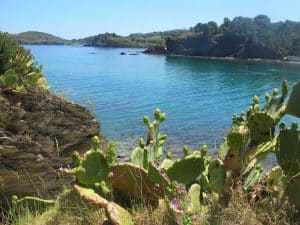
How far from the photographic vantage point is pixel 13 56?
12.0 meters

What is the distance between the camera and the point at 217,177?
452 centimetres

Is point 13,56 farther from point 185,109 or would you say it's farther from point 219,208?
point 185,109

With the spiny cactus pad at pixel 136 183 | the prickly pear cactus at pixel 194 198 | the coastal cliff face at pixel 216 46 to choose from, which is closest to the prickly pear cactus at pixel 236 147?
the prickly pear cactus at pixel 194 198

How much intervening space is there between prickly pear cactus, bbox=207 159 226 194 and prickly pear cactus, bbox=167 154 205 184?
0.56 feet

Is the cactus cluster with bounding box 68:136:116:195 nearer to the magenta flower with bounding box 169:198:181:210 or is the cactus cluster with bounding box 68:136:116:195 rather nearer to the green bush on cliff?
the magenta flower with bounding box 169:198:181:210

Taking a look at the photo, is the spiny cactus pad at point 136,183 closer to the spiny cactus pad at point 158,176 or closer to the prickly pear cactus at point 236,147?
the spiny cactus pad at point 158,176

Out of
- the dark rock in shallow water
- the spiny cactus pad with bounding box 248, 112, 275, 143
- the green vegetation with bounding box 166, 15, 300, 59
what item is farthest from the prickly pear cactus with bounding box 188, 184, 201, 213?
the dark rock in shallow water

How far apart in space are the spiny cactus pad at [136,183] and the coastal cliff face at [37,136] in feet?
9.05

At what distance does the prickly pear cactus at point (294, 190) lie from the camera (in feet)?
13.4

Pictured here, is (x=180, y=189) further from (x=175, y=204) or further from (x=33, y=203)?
(x=33, y=203)

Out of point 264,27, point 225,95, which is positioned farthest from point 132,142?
point 264,27

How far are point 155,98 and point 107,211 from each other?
33890 mm

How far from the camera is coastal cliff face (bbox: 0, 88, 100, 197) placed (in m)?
7.97

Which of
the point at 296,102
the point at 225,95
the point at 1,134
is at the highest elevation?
the point at 296,102
